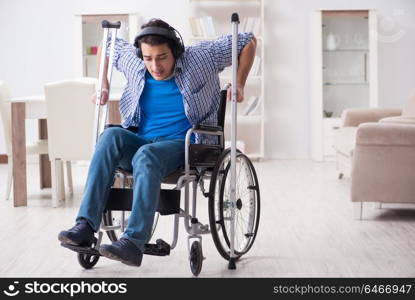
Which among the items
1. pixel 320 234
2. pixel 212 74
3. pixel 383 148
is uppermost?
pixel 212 74

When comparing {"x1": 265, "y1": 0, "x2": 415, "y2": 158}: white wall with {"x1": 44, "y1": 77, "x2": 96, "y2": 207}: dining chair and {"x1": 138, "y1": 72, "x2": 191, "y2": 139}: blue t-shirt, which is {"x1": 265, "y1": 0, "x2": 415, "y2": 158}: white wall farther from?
{"x1": 138, "y1": 72, "x2": 191, "y2": 139}: blue t-shirt

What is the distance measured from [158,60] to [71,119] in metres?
1.78

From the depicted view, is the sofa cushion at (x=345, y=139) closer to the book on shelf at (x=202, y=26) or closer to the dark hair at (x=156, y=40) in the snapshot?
the book on shelf at (x=202, y=26)

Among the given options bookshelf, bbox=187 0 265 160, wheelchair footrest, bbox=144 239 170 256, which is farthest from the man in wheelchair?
bookshelf, bbox=187 0 265 160

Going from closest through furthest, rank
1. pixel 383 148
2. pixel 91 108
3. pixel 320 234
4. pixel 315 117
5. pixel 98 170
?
pixel 98 170, pixel 320 234, pixel 383 148, pixel 91 108, pixel 315 117

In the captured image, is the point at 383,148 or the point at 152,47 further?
the point at 383,148

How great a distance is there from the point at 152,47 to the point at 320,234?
136cm

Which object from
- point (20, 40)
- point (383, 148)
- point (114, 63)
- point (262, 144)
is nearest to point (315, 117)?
point (262, 144)

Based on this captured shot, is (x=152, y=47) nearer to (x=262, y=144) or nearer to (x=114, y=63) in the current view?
(x=114, y=63)

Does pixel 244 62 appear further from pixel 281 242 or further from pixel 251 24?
pixel 251 24

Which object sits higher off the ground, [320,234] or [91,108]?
[91,108]

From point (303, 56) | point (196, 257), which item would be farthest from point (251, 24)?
point (196, 257)

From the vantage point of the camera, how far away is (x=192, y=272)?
9.71 feet

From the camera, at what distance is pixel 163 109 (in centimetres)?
311
